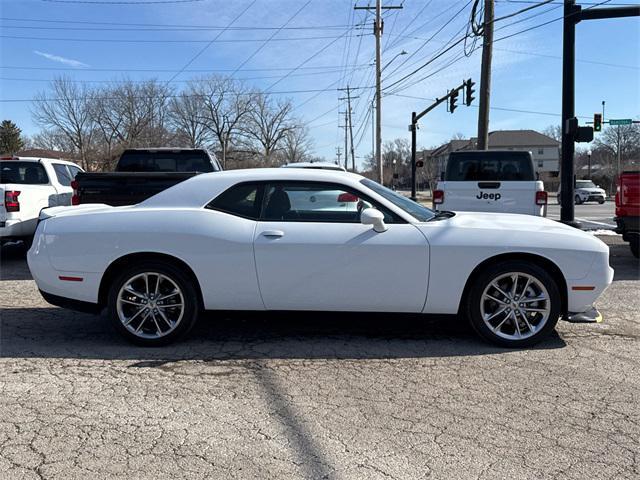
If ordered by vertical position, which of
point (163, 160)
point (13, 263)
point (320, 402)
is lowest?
point (320, 402)

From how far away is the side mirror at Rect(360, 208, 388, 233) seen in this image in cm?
423

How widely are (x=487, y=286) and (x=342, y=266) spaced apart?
3.95 feet

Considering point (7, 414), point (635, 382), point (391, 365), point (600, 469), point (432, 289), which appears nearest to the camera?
point (600, 469)

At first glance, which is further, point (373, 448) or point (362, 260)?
point (362, 260)

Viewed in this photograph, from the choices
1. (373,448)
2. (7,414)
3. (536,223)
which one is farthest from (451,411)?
(7,414)

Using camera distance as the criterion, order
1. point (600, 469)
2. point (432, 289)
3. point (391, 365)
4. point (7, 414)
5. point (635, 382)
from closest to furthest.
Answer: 1. point (600, 469)
2. point (7, 414)
3. point (635, 382)
4. point (391, 365)
5. point (432, 289)

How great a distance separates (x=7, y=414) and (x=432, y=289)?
123 inches

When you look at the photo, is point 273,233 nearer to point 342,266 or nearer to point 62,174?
point 342,266

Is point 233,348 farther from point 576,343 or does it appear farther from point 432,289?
point 576,343

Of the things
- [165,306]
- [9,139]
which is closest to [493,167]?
[165,306]

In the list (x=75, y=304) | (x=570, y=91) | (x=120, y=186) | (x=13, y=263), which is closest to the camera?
(x=75, y=304)

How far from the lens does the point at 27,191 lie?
8539 mm

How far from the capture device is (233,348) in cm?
443

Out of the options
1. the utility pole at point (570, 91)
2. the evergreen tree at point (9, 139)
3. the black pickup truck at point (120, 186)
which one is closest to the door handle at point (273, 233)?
the black pickup truck at point (120, 186)
